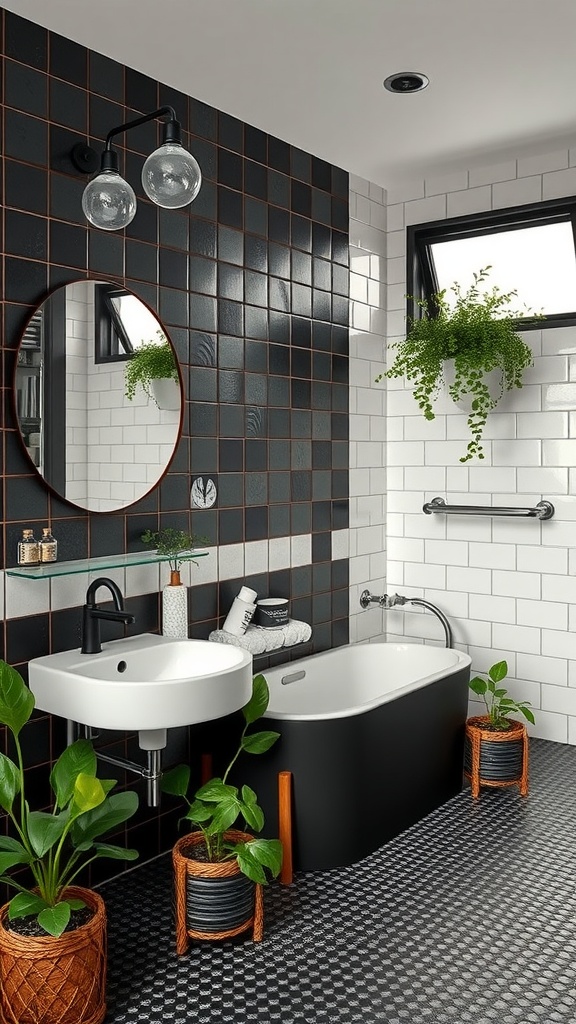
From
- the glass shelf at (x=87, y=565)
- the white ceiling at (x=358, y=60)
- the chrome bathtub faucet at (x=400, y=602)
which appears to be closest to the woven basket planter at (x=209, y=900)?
the glass shelf at (x=87, y=565)

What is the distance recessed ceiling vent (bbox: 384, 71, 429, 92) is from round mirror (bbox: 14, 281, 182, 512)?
4.09 ft

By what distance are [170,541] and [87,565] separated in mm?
486

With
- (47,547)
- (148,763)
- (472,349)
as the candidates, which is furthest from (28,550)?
(472,349)

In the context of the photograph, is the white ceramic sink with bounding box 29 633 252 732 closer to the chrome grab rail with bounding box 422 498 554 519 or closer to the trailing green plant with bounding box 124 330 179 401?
the trailing green plant with bounding box 124 330 179 401

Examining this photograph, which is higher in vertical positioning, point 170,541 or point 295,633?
point 170,541

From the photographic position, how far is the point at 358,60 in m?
3.10

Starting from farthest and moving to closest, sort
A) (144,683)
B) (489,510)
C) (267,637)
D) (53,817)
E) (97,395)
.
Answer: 1. (489,510)
2. (267,637)
3. (97,395)
4. (144,683)
5. (53,817)

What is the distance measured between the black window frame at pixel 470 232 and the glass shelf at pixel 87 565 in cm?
204

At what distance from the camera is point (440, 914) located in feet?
9.10

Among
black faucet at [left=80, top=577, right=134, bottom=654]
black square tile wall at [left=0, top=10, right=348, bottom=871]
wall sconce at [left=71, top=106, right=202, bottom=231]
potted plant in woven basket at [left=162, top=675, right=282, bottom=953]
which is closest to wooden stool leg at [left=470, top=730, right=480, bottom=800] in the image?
black square tile wall at [left=0, top=10, right=348, bottom=871]

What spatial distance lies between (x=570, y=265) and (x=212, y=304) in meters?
1.80

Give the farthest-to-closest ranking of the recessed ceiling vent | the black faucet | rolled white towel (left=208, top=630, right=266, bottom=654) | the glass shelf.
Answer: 1. rolled white towel (left=208, top=630, right=266, bottom=654)
2. the recessed ceiling vent
3. the black faucet
4. the glass shelf

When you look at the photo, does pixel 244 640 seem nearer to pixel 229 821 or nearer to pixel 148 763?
pixel 148 763

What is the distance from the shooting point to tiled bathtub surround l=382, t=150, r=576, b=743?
164 inches
